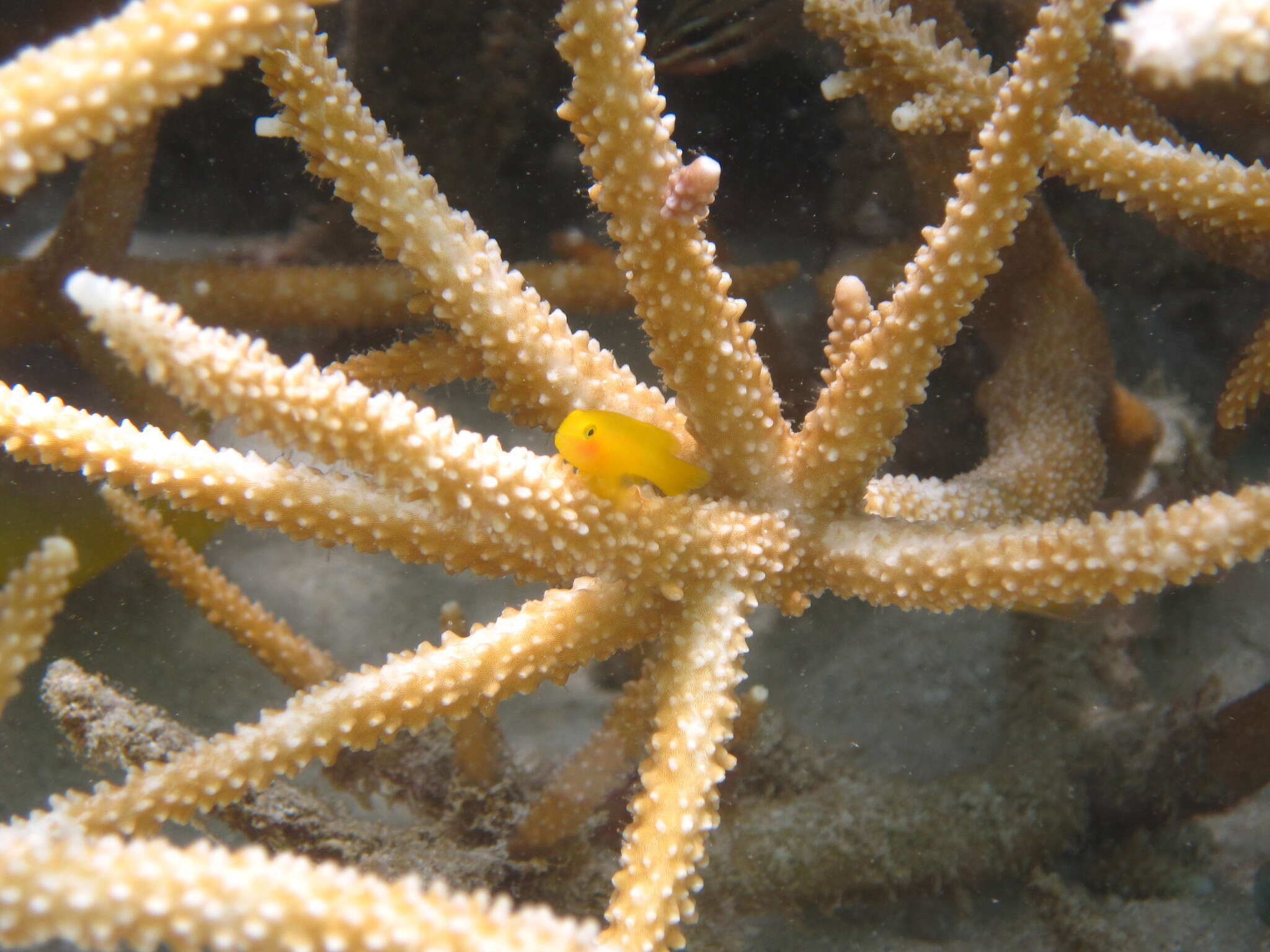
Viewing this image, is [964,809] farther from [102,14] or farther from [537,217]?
[102,14]

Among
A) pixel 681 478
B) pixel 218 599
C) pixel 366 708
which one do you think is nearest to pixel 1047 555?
pixel 681 478

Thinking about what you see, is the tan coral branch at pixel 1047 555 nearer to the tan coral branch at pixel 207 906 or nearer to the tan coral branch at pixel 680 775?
the tan coral branch at pixel 680 775

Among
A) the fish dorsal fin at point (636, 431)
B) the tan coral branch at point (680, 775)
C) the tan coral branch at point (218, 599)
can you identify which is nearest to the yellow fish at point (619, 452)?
the fish dorsal fin at point (636, 431)

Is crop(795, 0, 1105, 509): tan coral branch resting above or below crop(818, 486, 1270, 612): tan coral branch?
above

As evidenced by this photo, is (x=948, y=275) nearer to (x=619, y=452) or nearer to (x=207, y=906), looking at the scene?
(x=619, y=452)

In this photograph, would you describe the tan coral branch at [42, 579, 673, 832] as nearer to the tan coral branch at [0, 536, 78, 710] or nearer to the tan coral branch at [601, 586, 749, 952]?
the tan coral branch at [601, 586, 749, 952]

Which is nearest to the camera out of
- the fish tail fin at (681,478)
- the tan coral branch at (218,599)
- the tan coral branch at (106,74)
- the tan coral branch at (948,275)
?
the tan coral branch at (106,74)

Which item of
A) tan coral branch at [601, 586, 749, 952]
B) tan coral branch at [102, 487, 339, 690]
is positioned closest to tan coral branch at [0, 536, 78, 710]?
tan coral branch at [601, 586, 749, 952]

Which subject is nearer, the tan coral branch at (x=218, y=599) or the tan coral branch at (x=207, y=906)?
the tan coral branch at (x=207, y=906)
